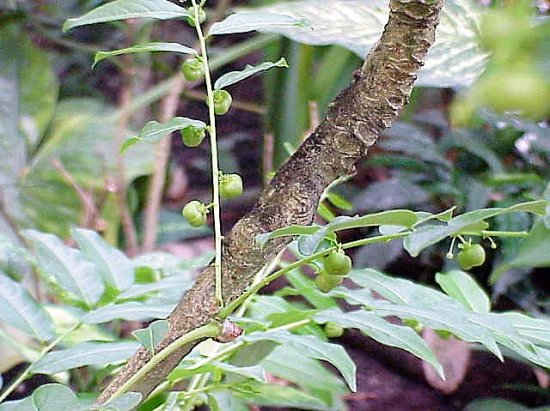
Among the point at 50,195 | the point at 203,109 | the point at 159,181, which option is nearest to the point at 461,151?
the point at 159,181

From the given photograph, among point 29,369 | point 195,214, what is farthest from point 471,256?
point 29,369

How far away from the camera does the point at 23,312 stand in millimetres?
511

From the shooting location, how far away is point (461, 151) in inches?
55.1

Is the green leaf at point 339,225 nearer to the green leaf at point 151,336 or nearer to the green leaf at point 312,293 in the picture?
the green leaf at point 151,336

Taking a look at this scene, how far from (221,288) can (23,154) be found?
1.05m

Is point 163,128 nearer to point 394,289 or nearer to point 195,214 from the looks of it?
point 195,214

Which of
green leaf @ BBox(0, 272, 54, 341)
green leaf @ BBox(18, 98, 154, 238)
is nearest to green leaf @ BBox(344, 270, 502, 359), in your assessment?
green leaf @ BBox(0, 272, 54, 341)

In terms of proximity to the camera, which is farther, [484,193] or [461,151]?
[461,151]

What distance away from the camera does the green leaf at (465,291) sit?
506 mm

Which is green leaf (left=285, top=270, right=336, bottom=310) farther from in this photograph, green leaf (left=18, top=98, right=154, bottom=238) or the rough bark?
green leaf (left=18, top=98, right=154, bottom=238)

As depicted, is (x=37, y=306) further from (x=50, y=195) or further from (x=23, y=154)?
(x=23, y=154)

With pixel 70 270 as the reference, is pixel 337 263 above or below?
above

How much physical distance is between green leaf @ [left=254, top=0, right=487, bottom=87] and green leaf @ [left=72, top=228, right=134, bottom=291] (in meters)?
0.25

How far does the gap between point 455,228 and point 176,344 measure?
134 mm
